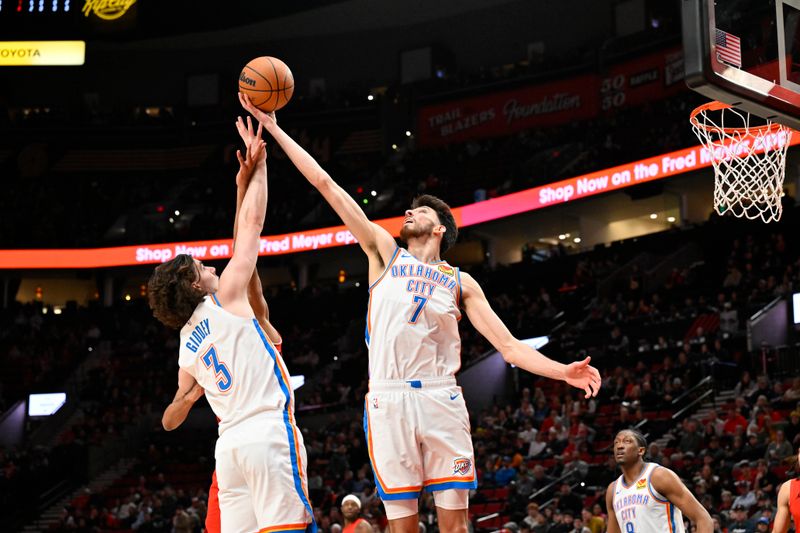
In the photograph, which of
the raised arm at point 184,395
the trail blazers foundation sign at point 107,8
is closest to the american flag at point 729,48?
the raised arm at point 184,395

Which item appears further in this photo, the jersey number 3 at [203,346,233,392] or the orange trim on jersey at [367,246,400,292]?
the orange trim on jersey at [367,246,400,292]

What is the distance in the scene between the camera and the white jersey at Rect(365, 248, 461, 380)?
5344mm

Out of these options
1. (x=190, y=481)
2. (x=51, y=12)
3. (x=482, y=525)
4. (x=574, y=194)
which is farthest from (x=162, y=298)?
(x=51, y=12)

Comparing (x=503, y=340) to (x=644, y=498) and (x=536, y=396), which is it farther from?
(x=536, y=396)

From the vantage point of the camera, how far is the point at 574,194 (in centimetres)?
2731

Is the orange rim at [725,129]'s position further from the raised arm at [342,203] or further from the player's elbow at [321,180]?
the player's elbow at [321,180]

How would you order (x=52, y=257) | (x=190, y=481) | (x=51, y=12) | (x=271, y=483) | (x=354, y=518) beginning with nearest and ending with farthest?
1. (x=271, y=483)
2. (x=354, y=518)
3. (x=190, y=481)
4. (x=51, y=12)
5. (x=52, y=257)

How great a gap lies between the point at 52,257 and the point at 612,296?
61.5ft

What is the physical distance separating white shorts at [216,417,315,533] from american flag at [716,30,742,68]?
3924 millimetres

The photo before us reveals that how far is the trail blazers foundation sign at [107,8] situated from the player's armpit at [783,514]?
26.4 m

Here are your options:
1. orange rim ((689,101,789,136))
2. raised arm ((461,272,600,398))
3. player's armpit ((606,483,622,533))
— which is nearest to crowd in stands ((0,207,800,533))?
orange rim ((689,101,789,136))

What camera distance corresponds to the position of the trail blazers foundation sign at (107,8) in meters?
30.4

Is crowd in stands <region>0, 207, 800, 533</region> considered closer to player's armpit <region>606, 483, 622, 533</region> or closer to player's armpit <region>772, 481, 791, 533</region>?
player's armpit <region>772, 481, 791, 533</region>

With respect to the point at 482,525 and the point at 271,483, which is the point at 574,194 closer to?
the point at 482,525
